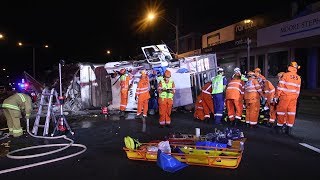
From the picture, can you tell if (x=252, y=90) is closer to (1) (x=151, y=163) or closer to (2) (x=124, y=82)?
(1) (x=151, y=163)

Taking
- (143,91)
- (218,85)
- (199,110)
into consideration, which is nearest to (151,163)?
(218,85)

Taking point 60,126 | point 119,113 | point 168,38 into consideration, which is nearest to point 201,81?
point 119,113

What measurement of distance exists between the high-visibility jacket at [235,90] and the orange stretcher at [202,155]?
373cm

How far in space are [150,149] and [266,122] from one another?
549cm

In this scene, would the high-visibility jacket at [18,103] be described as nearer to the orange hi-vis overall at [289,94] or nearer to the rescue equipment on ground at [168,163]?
the rescue equipment on ground at [168,163]

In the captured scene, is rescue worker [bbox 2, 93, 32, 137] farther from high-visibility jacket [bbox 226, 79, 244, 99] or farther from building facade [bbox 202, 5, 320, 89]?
building facade [bbox 202, 5, 320, 89]

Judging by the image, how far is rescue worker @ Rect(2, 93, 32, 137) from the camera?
30.4ft

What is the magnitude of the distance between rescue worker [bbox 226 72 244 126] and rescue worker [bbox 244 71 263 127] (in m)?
0.26

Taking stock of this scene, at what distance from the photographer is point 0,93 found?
31.1 metres

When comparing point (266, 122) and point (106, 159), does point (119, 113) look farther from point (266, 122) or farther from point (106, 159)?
point (106, 159)

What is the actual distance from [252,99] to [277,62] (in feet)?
43.2

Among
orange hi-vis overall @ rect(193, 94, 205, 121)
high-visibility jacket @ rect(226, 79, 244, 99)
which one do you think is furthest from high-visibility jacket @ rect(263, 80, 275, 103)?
orange hi-vis overall @ rect(193, 94, 205, 121)

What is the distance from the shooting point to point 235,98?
10.4 m

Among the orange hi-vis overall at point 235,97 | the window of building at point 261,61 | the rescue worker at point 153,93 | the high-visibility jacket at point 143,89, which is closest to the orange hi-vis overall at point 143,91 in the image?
the high-visibility jacket at point 143,89
